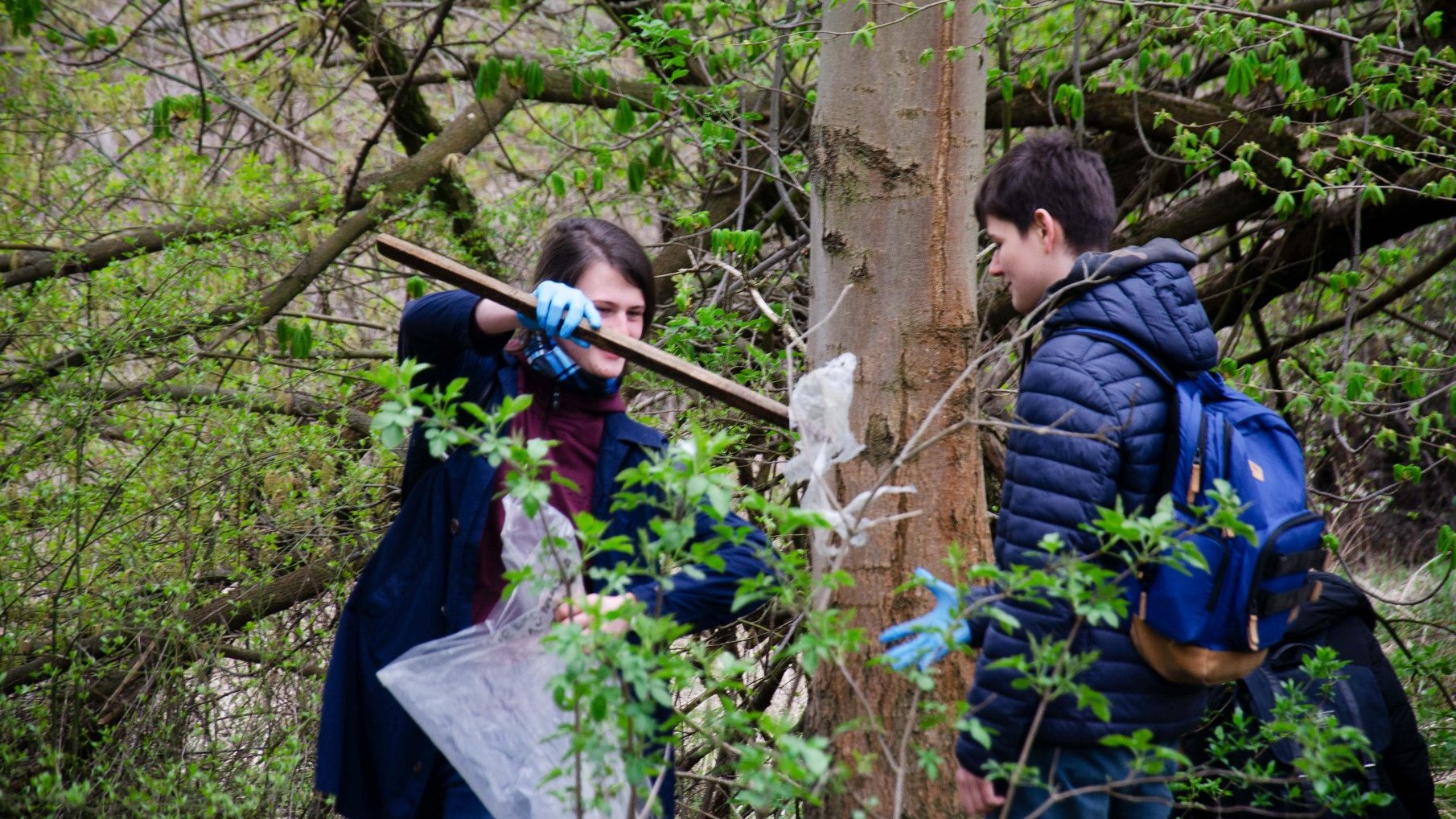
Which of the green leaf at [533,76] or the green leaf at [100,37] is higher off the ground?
the green leaf at [100,37]

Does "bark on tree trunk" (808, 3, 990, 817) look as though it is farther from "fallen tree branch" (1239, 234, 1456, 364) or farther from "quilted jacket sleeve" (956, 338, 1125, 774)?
"fallen tree branch" (1239, 234, 1456, 364)

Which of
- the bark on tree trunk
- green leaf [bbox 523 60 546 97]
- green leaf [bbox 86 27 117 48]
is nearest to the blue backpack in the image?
the bark on tree trunk

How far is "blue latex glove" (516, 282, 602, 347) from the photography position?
206cm

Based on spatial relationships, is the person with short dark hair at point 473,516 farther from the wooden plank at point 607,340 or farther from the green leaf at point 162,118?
the green leaf at point 162,118

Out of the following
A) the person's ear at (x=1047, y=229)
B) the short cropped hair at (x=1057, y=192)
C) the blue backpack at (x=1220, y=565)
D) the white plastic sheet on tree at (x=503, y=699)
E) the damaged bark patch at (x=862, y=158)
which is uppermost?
the damaged bark patch at (x=862, y=158)

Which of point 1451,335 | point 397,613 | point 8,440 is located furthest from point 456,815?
point 1451,335

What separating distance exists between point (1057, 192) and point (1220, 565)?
0.70 m

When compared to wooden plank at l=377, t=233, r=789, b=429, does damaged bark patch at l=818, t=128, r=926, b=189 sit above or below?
above

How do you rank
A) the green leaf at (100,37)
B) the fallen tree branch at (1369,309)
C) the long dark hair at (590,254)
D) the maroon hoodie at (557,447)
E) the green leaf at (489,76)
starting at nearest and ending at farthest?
the maroon hoodie at (557,447) < the long dark hair at (590,254) < the green leaf at (489,76) < the fallen tree branch at (1369,309) < the green leaf at (100,37)

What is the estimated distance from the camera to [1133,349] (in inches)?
76.4

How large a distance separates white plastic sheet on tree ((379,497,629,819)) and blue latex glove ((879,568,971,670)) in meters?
0.52

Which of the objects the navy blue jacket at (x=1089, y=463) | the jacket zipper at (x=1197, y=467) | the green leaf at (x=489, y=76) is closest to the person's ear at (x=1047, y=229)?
the navy blue jacket at (x=1089, y=463)

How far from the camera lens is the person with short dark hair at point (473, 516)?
2.11m

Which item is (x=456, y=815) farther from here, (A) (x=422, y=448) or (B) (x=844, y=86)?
(B) (x=844, y=86)
